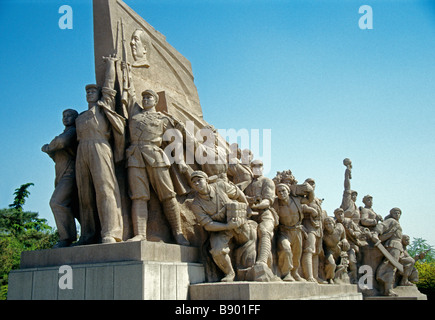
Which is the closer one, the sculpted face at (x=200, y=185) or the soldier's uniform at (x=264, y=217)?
the sculpted face at (x=200, y=185)

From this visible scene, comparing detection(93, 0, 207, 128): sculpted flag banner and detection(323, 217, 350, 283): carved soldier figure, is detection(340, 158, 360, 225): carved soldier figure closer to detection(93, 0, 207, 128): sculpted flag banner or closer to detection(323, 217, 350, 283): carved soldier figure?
detection(323, 217, 350, 283): carved soldier figure

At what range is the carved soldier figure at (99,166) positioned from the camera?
7480mm

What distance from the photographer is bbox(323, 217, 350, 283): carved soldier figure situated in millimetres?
11742

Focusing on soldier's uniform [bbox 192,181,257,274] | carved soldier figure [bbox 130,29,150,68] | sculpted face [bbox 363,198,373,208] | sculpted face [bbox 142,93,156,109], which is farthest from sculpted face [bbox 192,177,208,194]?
sculpted face [bbox 363,198,373,208]

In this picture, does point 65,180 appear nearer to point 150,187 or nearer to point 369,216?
point 150,187

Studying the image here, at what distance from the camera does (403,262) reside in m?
15.5

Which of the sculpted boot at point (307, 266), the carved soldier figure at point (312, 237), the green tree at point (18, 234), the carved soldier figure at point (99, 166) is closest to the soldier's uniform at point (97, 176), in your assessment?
the carved soldier figure at point (99, 166)

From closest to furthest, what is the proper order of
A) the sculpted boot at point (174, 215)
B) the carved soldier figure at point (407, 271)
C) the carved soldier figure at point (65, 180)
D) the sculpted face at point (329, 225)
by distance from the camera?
the carved soldier figure at point (65, 180) < the sculpted boot at point (174, 215) < the sculpted face at point (329, 225) < the carved soldier figure at point (407, 271)

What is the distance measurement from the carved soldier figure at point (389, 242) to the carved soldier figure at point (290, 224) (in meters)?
5.94

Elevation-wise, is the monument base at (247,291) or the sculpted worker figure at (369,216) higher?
the sculpted worker figure at (369,216)

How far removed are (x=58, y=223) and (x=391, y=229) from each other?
1115 centimetres

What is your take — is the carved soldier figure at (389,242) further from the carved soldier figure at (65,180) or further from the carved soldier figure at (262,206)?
the carved soldier figure at (65,180)

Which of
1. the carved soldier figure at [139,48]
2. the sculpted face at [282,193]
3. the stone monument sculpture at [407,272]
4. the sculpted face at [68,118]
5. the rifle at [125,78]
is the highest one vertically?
the carved soldier figure at [139,48]
